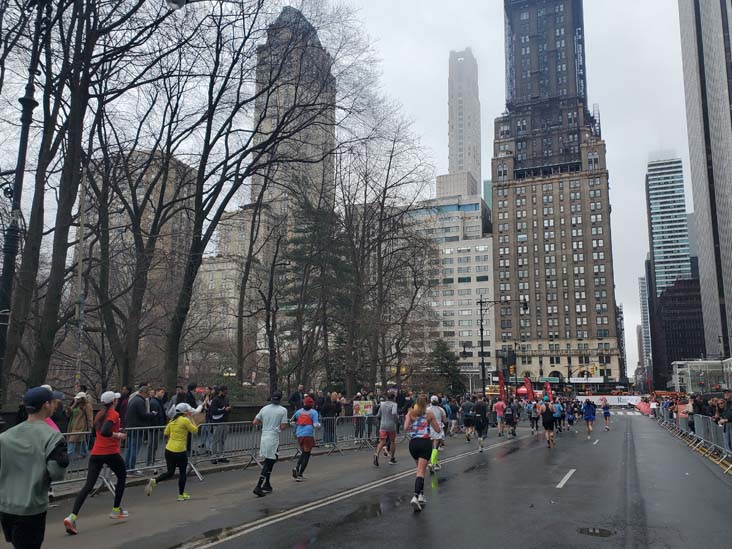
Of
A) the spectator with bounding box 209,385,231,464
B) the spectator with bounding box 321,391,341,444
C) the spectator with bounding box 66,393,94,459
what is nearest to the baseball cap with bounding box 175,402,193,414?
the spectator with bounding box 66,393,94,459

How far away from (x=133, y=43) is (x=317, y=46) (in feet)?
24.4

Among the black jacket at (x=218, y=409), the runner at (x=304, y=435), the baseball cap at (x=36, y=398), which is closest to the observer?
the baseball cap at (x=36, y=398)

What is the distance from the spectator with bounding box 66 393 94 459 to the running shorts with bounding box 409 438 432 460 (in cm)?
608

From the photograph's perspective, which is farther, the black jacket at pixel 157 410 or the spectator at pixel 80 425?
the black jacket at pixel 157 410

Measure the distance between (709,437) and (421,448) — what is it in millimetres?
15626

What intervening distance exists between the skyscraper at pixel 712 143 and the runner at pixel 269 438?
109202 millimetres

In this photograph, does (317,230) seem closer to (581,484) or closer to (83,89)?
(83,89)

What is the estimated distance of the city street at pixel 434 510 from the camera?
734 cm

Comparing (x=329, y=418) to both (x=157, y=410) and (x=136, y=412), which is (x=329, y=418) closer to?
(x=157, y=410)

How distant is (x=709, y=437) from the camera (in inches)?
807

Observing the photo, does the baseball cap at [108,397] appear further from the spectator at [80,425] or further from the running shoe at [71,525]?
the spectator at [80,425]

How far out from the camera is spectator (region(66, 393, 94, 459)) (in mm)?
11367

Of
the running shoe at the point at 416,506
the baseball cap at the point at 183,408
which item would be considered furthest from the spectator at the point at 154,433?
the running shoe at the point at 416,506

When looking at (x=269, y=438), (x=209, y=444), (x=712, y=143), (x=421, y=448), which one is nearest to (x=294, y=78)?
(x=209, y=444)
